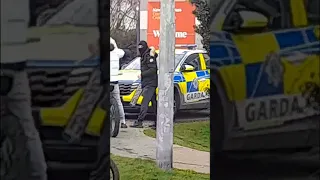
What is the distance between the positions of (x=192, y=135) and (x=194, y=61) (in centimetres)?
303

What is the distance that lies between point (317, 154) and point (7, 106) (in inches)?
68.2

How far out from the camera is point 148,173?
686 cm

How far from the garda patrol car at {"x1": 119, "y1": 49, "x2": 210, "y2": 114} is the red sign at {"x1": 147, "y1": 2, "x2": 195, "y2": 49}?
326cm

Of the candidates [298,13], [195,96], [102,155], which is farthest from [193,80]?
[298,13]

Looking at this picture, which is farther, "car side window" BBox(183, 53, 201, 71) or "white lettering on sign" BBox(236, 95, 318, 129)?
"car side window" BBox(183, 53, 201, 71)

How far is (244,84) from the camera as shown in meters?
3.44

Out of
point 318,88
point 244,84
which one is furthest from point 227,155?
point 318,88

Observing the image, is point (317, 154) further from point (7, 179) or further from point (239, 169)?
point (7, 179)

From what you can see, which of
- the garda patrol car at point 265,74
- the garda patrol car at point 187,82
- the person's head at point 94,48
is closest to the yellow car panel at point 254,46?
the garda patrol car at point 265,74

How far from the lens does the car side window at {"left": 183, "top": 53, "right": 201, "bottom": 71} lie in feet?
42.0

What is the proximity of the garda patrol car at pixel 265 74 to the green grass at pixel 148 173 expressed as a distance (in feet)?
10.4

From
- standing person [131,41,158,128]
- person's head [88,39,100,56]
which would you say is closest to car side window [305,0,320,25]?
person's head [88,39,100,56]

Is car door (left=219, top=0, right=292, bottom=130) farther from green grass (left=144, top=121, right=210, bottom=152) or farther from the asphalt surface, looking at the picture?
green grass (left=144, top=121, right=210, bottom=152)

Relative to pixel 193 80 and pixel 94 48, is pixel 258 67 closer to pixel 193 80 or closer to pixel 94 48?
pixel 94 48
